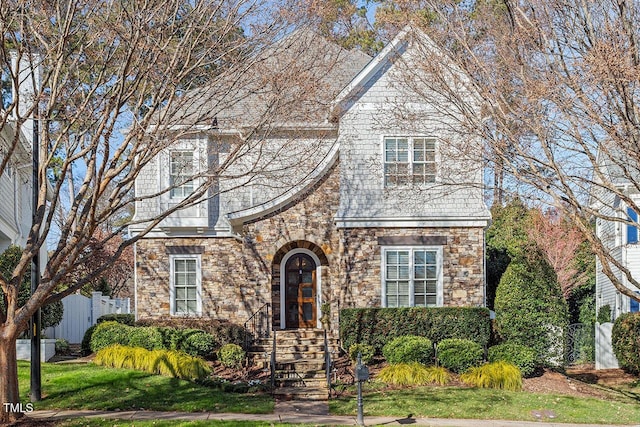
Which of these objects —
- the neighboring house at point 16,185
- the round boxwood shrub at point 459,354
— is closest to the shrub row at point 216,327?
the round boxwood shrub at point 459,354

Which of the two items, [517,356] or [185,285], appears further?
[185,285]

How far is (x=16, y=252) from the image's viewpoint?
19859 mm

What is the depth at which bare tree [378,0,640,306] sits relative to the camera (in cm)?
1362

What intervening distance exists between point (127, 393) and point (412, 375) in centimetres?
625

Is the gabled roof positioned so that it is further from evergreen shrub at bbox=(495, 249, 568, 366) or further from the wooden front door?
evergreen shrub at bbox=(495, 249, 568, 366)

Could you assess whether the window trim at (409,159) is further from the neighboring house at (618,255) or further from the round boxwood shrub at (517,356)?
the neighboring house at (618,255)

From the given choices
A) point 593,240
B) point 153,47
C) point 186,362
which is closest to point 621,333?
point 593,240

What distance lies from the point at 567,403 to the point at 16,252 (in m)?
13.6

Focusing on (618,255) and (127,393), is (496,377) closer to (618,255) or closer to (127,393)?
(127,393)

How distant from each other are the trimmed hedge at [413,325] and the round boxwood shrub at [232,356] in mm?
2582

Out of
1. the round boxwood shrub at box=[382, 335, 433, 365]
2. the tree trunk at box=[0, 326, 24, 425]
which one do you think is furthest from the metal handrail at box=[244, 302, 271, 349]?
the tree trunk at box=[0, 326, 24, 425]

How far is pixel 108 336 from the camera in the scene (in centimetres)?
1975

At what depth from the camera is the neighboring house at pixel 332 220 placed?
19766mm

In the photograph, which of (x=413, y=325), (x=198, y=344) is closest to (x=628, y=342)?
(x=413, y=325)
